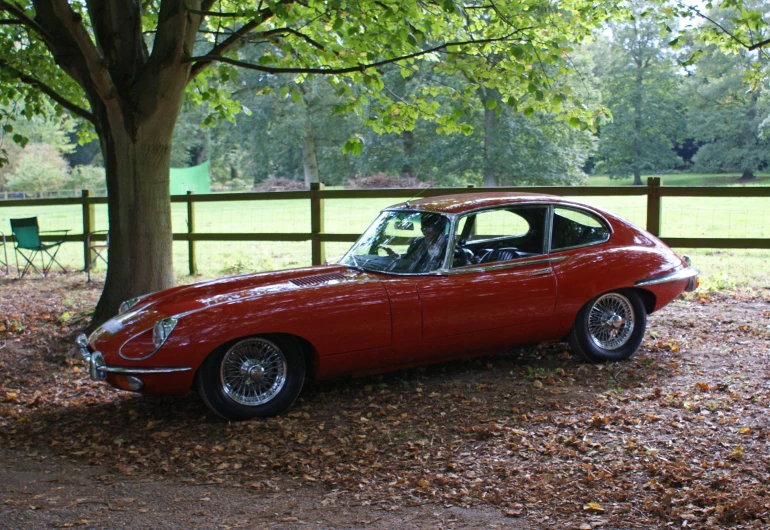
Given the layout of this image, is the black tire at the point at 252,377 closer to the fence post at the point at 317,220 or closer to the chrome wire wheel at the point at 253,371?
the chrome wire wheel at the point at 253,371

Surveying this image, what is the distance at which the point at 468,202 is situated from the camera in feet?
21.2

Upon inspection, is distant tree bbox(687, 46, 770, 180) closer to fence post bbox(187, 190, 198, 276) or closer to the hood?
fence post bbox(187, 190, 198, 276)

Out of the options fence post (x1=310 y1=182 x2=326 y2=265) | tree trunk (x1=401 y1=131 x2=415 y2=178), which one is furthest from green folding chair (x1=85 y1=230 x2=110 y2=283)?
tree trunk (x1=401 y1=131 x2=415 y2=178)

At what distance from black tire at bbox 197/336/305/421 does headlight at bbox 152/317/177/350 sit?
0.33m

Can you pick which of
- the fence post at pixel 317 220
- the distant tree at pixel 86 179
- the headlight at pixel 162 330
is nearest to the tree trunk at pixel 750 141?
the fence post at pixel 317 220

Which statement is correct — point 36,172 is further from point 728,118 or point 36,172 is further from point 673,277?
point 673,277

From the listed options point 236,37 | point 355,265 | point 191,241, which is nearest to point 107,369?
point 355,265

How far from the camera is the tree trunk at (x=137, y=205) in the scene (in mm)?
7984

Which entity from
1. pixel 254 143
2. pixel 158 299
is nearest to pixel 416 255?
pixel 158 299

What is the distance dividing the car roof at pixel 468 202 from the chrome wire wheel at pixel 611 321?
3.14 feet

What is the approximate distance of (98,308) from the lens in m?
8.41

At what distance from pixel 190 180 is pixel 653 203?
41.0 m

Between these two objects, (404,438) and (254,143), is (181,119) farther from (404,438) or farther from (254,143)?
(404,438)

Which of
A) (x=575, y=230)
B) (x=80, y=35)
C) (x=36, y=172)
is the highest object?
(x=80, y=35)
